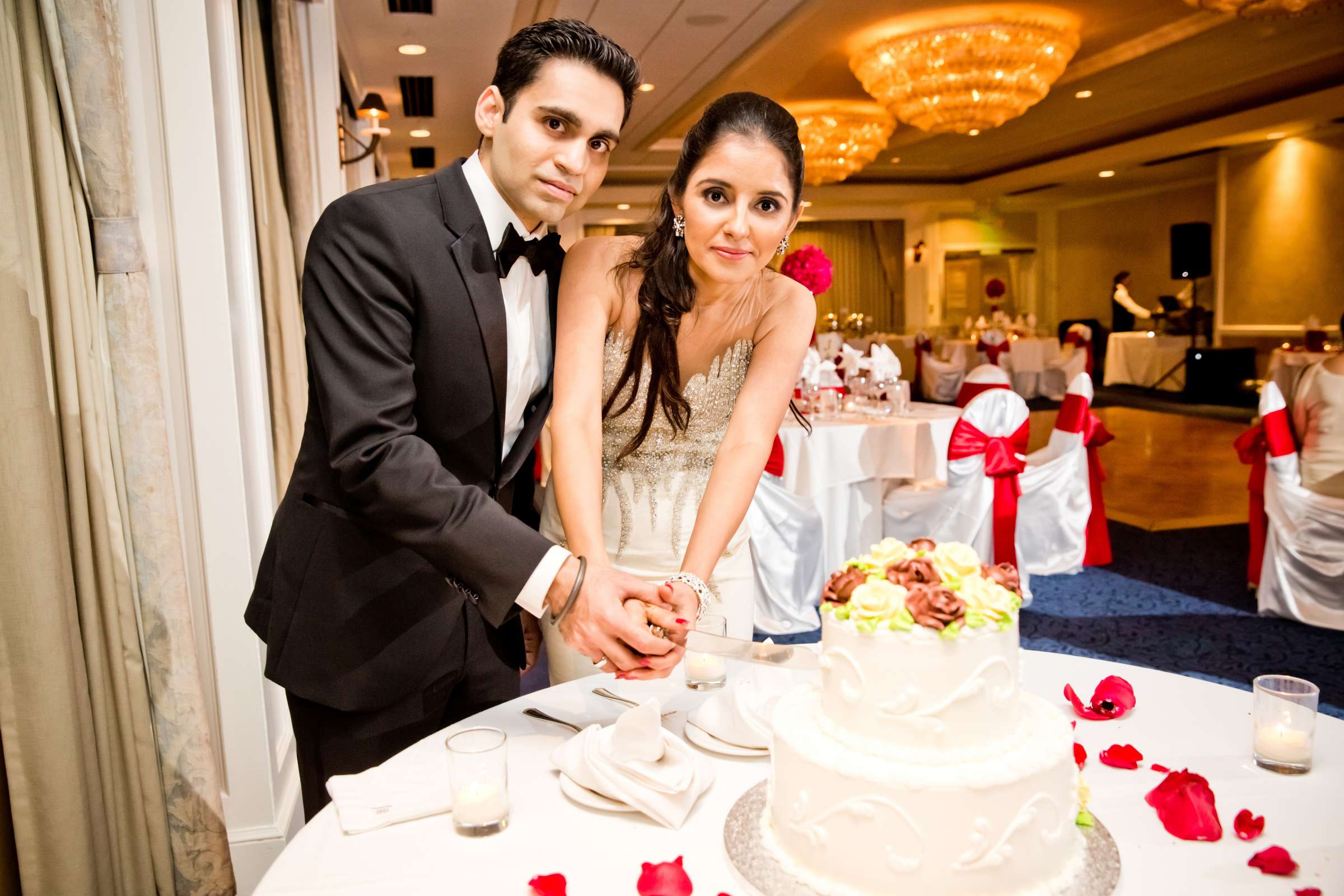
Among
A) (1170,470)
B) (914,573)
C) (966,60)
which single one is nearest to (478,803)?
(914,573)

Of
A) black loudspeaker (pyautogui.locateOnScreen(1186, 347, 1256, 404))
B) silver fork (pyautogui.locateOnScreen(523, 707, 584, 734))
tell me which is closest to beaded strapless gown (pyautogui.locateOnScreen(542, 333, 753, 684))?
silver fork (pyautogui.locateOnScreen(523, 707, 584, 734))

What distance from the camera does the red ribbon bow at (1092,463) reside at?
5574 millimetres

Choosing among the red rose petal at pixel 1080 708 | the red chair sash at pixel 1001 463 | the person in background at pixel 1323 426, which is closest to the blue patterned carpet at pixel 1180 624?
the red chair sash at pixel 1001 463

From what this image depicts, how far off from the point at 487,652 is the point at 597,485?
40 cm

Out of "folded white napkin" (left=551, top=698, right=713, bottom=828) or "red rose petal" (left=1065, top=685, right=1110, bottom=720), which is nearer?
"folded white napkin" (left=551, top=698, right=713, bottom=828)

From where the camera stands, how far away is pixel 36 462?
5.14 feet

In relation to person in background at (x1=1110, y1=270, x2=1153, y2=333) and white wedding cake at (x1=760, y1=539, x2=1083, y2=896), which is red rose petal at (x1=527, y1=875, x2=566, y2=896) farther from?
person in background at (x1=1110, y1=270, x2=1153, y2=333)

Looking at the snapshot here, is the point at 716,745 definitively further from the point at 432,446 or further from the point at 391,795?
the point at 432,446

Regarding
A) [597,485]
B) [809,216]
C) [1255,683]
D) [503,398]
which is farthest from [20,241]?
[809,216]

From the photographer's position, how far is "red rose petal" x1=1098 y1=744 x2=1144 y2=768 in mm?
1436

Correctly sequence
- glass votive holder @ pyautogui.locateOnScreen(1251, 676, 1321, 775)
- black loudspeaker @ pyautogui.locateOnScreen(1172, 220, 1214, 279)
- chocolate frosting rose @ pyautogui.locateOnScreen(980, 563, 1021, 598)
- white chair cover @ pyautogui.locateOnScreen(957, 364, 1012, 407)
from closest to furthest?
chocolate frosting rose @ pyautogui.locateOnScreen(980, 563, 1021, 598) → glass votive holder @ pyautogui.locateOnScreen(1251, 676, 1321, 775) → white chair cover @ pyautogui.locateOnScreen(957, 364, 1012, 407) → black loudspeaker @ pyautogui.locateOnScreen(1172, 220, 1214, 279)

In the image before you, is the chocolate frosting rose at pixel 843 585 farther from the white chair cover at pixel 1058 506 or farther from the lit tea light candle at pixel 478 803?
the white chair cover at pixel 1058 506

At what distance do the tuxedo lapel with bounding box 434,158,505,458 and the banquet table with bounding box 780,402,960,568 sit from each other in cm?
350

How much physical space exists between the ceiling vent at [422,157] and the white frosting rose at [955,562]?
13701 millimetres
